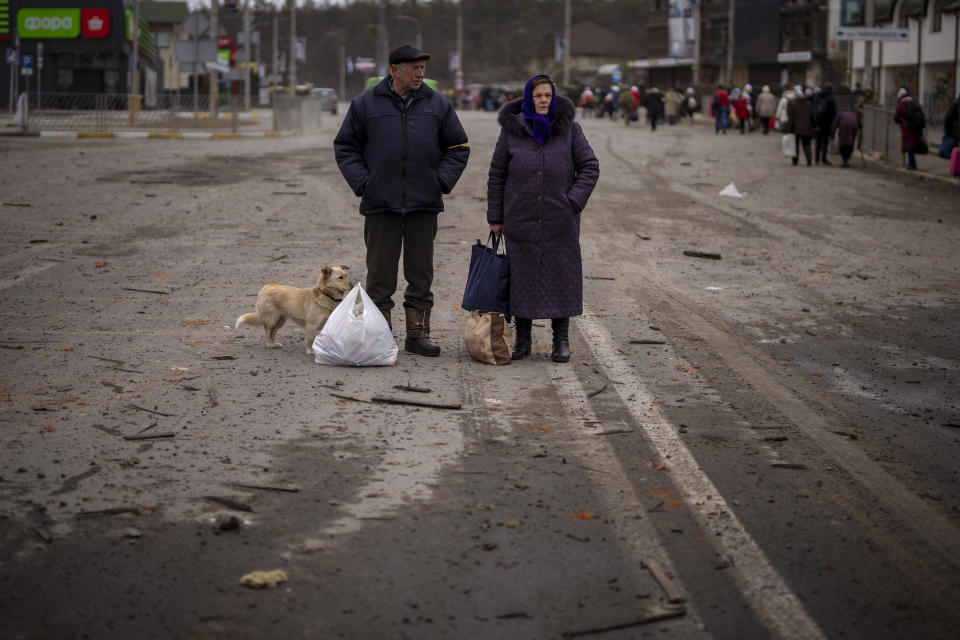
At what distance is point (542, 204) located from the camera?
735 cm

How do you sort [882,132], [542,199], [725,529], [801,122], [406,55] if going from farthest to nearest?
[882,132] < [801,122] < [542,199] < [406,55] < [725,529]

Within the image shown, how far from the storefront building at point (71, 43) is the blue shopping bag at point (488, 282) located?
56998 mm

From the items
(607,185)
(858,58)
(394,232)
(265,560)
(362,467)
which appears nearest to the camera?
(265,560)

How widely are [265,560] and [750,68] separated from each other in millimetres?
79907

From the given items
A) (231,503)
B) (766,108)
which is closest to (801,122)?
(766,108)

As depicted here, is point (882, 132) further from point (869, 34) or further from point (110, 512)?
point (110, 512)

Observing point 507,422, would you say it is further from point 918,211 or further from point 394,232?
point 918,211

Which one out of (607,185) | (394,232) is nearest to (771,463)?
(394,232)

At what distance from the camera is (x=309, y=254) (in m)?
12.2

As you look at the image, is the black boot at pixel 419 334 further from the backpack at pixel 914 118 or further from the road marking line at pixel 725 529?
the backpack at pixel 914 118

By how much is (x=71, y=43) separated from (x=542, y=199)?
193 feet

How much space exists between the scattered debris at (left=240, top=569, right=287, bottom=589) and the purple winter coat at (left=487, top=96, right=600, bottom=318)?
371 centimetres

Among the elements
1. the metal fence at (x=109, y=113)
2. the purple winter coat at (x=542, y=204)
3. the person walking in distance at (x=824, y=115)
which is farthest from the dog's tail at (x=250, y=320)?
the metal fence at (x=109, y=113)

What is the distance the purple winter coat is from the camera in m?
7.30
